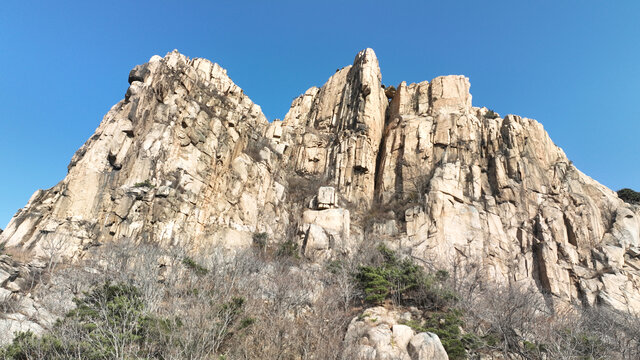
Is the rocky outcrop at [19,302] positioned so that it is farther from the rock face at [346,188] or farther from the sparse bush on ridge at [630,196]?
the sparse bush on ridge at [630,196]

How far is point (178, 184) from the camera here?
29.3m

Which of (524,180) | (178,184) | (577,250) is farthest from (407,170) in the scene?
(178,184)

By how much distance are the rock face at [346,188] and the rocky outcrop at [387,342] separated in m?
12.2

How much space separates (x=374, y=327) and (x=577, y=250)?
1050 inches

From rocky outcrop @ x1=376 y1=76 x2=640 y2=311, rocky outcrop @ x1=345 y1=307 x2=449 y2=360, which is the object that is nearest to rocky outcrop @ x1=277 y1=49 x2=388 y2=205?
rocky outcrop @ x1=376 y1=76 x2=640 y2=311

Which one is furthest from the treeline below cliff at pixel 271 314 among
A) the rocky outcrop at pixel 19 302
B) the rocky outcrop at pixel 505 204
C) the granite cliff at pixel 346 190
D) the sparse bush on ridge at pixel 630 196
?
the sparse bush on ridge at pixel 630 196

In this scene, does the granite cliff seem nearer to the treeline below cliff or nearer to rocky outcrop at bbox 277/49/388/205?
rocky outcrop at bbox 277/49/388/205

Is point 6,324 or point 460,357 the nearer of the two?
point 6,324

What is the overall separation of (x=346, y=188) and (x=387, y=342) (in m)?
25.2

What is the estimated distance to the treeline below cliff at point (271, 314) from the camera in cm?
1318

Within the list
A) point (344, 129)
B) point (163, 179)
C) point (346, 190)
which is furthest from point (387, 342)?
point (344, 129)

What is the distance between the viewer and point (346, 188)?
4078 cm

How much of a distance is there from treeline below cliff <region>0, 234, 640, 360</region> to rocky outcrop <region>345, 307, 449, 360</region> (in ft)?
0.32

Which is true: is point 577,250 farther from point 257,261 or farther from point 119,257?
point 119,257
